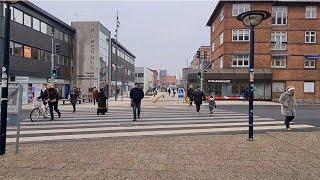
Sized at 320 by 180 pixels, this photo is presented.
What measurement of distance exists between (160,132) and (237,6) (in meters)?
43.2

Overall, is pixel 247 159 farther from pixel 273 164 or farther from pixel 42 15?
pixel 42 15

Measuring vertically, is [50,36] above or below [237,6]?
below

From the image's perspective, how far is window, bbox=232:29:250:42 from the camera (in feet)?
178

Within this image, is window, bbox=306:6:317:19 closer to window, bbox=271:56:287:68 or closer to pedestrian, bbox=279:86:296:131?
window, bbox=271:56:287:68

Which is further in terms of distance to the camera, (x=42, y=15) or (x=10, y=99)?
(x=42, y=15)

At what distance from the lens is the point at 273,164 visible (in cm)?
837

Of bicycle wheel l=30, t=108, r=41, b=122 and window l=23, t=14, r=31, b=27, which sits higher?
window l=23, t=14, r=31, b=27

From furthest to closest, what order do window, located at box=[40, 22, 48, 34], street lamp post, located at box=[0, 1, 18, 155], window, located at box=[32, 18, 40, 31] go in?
window, located at box=[40, 22, 48, 34], window, located at box=[32, 18, 40, 31], street lamp post, located at box=[0, 1, 18, 155]

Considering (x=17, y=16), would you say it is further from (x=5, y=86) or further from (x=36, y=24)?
(x=5, y=86)

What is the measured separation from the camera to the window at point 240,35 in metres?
54.3

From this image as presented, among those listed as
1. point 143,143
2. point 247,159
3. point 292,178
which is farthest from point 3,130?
point 292,178

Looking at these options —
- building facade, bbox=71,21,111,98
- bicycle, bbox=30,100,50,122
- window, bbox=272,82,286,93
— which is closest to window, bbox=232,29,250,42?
window, bbox=272,82,286,93

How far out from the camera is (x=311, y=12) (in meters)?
56.3

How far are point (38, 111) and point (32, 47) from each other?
2809cm
